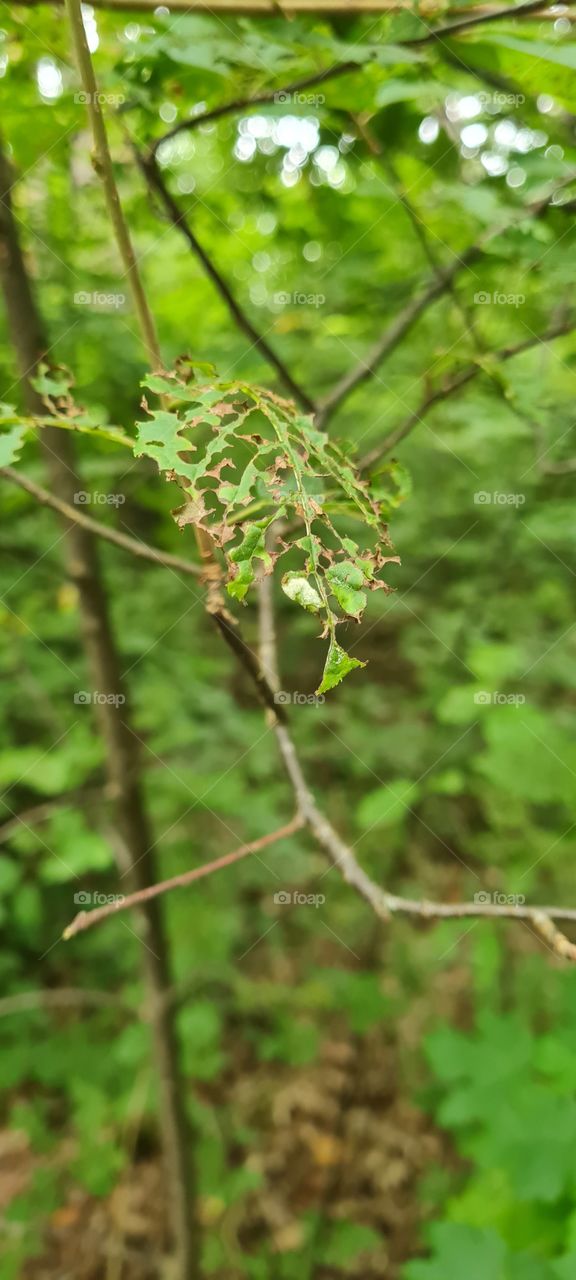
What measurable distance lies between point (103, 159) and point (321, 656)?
3.01 metres

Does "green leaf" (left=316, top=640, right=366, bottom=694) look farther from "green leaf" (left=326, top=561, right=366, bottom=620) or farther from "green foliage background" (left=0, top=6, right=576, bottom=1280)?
"green foliage background" (left=0, top=6, right=576, bottom=1280)

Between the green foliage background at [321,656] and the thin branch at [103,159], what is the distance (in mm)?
255

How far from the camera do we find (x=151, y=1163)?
2.89 m

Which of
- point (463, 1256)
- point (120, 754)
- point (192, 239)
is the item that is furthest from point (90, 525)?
point (463, 1256)

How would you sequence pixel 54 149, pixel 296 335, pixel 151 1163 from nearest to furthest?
pixel 54 149 → pixel 296 335 → pixel 151 1163

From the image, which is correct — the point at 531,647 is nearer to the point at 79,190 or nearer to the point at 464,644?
the point at 464,644

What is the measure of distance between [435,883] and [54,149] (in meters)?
3.24

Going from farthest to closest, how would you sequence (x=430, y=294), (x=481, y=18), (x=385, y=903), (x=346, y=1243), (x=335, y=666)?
(x=346, y=1243), (x=430, y=294), (x=481, y=18), (x=385, y=903), (x=335, y=666)

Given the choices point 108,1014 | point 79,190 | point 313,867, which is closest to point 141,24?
point 79,190

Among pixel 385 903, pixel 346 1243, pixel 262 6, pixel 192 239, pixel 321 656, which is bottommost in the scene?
pixel 346 1243

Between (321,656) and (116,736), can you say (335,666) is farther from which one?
(321,656)

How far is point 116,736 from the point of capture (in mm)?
1785

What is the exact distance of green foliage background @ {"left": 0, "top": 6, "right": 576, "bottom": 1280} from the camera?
4.26 ft

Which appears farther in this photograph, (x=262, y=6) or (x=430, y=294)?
(x=430, y=294)
